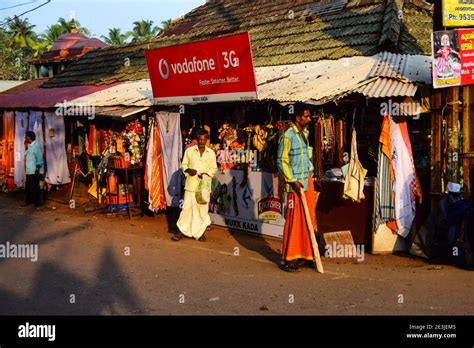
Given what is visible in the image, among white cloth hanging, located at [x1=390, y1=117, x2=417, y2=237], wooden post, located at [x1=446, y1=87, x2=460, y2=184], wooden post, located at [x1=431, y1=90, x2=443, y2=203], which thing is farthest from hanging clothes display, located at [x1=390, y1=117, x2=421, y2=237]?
wooden post, located at [x1=446, y1=87, x2=460, y2=184]

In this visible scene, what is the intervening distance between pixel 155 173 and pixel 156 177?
83mm

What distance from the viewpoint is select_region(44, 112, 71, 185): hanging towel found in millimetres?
15070

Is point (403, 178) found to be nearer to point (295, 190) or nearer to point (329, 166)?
point (329, 166)

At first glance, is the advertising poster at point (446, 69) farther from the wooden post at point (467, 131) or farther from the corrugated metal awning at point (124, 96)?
the corrugated metal awning at point (124, 96)

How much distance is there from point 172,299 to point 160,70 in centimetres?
610

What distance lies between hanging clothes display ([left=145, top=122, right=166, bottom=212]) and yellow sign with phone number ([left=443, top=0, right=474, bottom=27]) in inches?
238

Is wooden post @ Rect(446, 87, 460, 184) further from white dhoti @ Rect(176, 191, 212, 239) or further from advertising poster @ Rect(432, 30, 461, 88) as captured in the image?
white dhoti @ Rect(176, 191, 212, 239)

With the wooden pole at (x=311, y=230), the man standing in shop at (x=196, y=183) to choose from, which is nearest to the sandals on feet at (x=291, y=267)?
the wooden pole at (x=311, y=230)

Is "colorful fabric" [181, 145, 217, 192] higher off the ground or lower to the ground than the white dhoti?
higher

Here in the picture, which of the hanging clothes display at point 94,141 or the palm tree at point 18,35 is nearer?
the hanging clothes display at point 94,141

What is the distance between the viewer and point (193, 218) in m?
9.82

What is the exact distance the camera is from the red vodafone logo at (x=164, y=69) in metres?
11.3

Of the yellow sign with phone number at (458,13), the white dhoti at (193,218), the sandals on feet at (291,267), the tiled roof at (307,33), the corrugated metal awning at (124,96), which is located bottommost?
the sandals on feet at (291,267)

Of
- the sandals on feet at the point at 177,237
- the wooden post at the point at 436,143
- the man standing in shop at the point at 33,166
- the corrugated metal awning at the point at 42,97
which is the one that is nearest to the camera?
the wooden post at the point at 436,143
